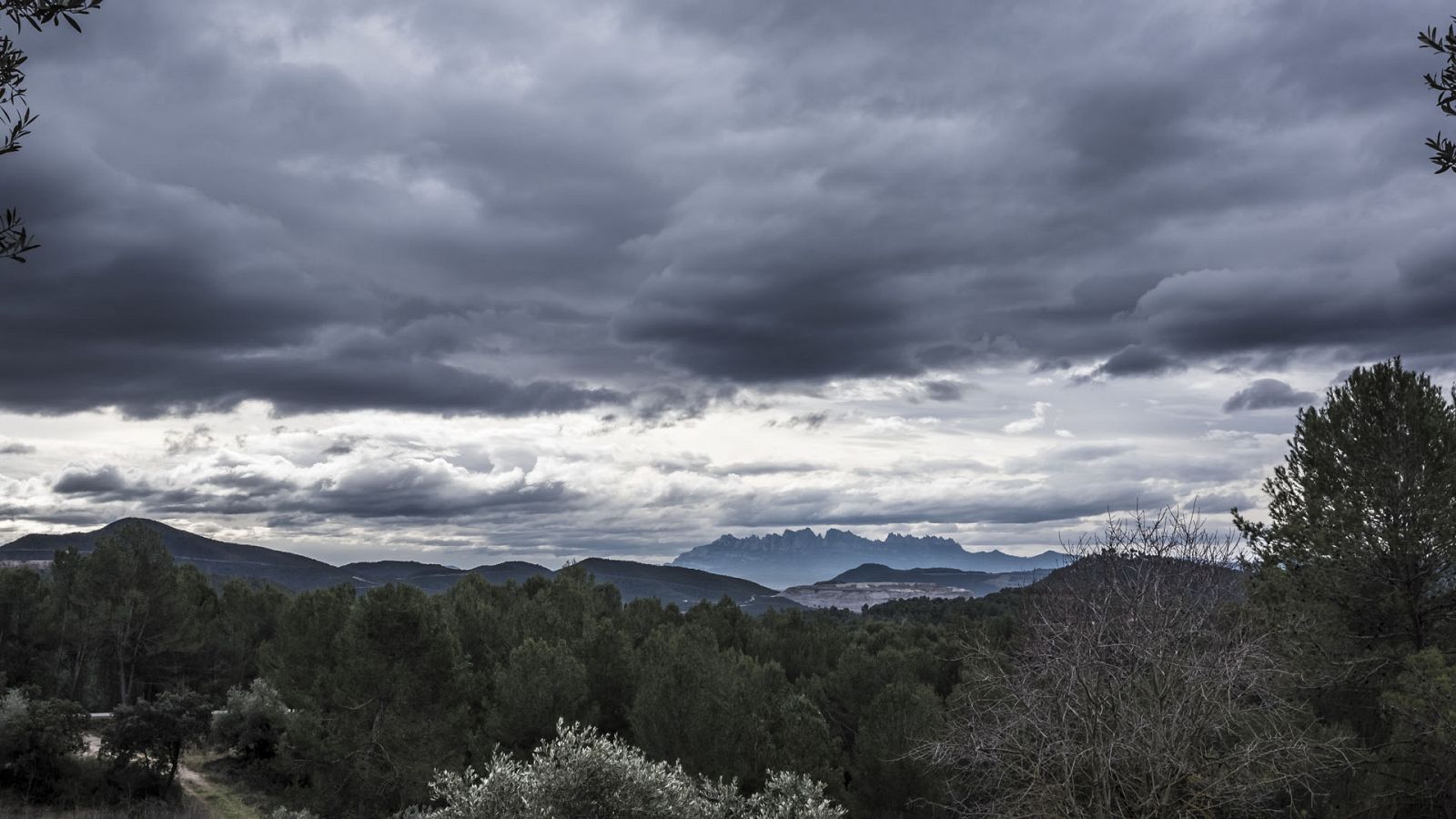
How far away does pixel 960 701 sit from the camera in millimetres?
28438

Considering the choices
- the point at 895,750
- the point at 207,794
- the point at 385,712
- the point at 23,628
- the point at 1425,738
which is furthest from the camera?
the point at 23,628

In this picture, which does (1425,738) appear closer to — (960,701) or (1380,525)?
(1380,525)

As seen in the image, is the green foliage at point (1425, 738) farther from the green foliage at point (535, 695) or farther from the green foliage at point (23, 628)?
the green foliage at point (23, 628)

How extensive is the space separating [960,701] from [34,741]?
35.9 metres

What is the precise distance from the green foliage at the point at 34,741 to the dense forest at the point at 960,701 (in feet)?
0.38

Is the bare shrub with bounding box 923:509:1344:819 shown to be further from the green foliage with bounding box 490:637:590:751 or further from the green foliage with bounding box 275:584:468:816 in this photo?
the green foliage with bounding box 275:584:468:816

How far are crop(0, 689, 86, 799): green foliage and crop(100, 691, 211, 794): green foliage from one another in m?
1.64

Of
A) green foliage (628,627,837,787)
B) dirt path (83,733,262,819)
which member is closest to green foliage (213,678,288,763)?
dirt path (83,733,262,819)

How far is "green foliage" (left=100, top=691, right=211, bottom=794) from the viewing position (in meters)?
37.2

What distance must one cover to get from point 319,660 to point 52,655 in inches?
1085

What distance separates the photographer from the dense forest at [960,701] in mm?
14445

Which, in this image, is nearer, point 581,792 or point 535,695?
point 581,792

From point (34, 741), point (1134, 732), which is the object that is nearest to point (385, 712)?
point (34, 741)

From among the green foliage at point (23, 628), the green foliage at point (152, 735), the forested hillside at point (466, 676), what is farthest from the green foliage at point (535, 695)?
the green foliage at point (23, 628)
